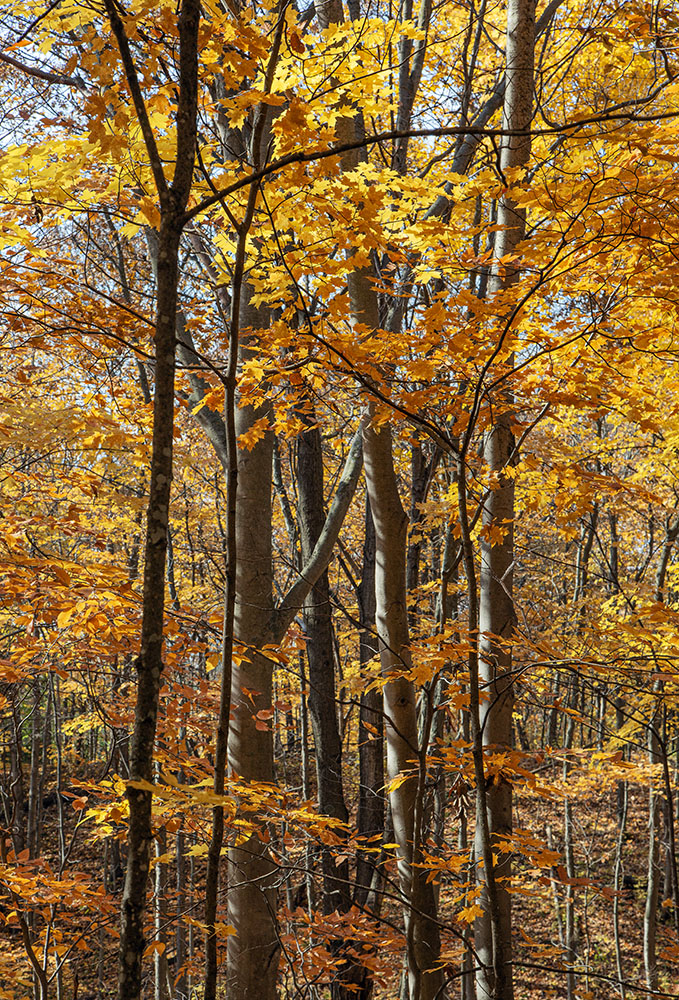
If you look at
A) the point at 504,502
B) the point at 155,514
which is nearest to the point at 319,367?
the point at 504,502

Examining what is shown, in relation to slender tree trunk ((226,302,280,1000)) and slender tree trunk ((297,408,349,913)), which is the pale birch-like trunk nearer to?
slender tree trunk ((226,302,280,1000))

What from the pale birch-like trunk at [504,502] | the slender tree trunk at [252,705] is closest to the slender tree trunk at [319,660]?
the slender tree trunk at [252,705]

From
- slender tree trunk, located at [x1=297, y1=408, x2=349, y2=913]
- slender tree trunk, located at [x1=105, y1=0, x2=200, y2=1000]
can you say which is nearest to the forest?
slender tree trunk, located at [x1=105, y1=0, x2=200, y2=1000]

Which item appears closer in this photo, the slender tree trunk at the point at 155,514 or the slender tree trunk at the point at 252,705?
the slender tree trunk at the point at 155,514

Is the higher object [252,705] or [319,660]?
[252,705]

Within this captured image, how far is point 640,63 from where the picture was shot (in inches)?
237

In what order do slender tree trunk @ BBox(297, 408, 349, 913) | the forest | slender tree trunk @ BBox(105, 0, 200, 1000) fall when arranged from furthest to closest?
slender tree trunk @ BBox(297, 408, 349, 913) < the forest < slender tree trunk @ BBox(105, 0, 200, 1000)

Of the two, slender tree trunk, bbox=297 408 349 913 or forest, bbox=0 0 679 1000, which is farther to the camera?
slender tree trunk, bbox=297 408 349 913

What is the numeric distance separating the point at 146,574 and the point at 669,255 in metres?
2.69

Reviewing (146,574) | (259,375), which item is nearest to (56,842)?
(259,375)

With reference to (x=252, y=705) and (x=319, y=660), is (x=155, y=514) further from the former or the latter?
(x=319, y=660)

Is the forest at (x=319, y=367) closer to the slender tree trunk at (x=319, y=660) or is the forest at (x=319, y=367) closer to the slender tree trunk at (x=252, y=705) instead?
Result: the slender tree trunk at (x=252, y=705)

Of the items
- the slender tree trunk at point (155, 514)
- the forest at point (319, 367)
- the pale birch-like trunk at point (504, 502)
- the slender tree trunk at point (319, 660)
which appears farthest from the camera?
the slender tree trunk at point (319, 660)

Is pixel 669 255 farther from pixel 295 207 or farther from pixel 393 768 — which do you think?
pixel 393 768
